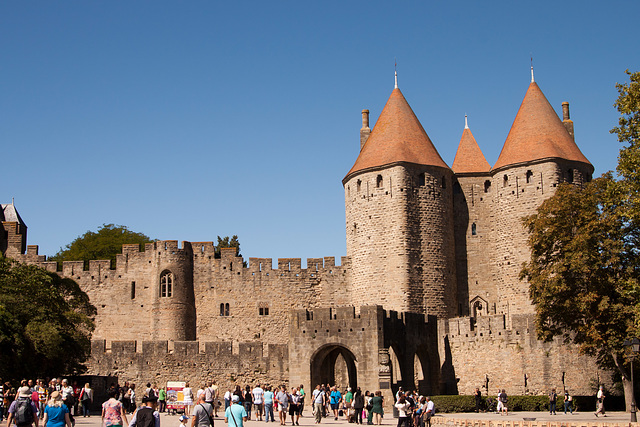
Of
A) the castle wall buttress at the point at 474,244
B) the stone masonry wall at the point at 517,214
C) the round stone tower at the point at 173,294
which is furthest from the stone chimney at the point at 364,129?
the round stone tower at the point at 173,294

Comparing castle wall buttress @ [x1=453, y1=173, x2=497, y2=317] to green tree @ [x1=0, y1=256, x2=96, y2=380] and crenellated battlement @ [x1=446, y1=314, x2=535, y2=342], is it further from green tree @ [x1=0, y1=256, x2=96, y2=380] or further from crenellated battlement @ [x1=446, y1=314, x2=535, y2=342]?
green tree @ [x1=0, y1=256, x2=96, y2=380]

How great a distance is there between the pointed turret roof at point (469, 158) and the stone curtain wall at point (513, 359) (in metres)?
9.89

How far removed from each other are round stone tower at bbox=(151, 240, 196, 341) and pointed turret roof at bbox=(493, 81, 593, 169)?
18.0 m

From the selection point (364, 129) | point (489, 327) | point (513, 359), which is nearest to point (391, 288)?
point (489, 327)

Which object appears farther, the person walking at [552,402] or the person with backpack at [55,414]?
the person walking at [552,402]

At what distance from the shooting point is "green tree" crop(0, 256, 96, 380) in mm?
29953

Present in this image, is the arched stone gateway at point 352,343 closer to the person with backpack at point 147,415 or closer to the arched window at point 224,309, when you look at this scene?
the arched window at point 224,309

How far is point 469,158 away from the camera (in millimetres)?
47406

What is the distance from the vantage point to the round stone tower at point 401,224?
42281mm

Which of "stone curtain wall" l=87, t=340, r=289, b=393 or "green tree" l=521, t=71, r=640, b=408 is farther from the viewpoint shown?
"stone curtain wall" l=87, t=340, r=289, b=393

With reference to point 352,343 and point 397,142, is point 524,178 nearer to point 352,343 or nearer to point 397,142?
point 397,142

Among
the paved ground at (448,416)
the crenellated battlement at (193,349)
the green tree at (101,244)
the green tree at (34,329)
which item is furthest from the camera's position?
the green tree at (101,244)

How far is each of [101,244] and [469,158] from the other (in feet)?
96.4

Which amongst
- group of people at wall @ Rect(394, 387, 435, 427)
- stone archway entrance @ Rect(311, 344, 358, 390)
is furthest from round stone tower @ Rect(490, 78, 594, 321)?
group of people at wall @ Rect(394, 387, 435, 427)
